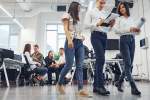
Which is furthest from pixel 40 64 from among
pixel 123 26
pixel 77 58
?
pixel 123 26

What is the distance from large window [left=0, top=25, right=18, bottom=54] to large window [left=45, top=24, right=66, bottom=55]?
1.99 metres

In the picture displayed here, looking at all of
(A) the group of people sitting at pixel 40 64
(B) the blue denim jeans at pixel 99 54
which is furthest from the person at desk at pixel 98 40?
(A) the group of people sitting at pixel 40 64

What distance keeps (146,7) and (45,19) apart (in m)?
5.45

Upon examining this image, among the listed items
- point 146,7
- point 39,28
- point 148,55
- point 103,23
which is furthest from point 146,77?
point 39,28

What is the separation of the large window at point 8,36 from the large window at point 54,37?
78.4 inches

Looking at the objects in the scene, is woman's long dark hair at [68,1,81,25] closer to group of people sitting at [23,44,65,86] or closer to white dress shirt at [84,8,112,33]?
white dress shirt at [84,8,112,33]

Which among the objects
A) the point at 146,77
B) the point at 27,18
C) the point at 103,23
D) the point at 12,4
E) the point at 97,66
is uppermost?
the point at 12,4

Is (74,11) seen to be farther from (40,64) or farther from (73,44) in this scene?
(40,64)

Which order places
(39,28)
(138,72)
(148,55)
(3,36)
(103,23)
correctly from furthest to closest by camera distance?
(3,36) < (39,28) < (138,72) < (148,55) < (103,23)

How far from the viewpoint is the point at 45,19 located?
29.1ft

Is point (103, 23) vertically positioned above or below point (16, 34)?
below

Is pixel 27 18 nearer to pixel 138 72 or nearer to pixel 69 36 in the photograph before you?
pixel 138 72

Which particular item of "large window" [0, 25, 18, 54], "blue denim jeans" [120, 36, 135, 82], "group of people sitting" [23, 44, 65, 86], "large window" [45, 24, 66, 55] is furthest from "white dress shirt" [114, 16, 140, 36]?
"large window" [0, 25, 18, 54]

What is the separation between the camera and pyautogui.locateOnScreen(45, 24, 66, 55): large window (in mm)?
8977
